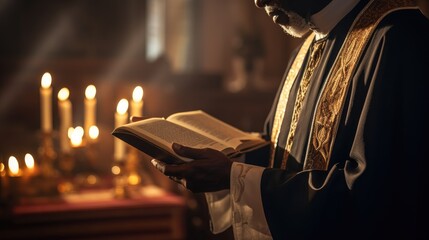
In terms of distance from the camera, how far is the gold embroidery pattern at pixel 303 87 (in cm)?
258

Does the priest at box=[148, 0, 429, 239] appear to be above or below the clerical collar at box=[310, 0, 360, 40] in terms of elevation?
below

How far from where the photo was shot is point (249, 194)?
2275 millimetres

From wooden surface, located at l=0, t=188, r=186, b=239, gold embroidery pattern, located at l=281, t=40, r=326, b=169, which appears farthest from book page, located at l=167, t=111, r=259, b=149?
wooden surface, located at l=0, t=188, r=186, b=239

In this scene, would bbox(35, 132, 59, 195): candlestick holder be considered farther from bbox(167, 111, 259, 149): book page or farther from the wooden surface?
bbox(167, 111, 259, 149): book page

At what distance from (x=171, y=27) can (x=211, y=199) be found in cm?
733

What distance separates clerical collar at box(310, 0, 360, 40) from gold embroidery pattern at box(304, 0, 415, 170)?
3.2 inches

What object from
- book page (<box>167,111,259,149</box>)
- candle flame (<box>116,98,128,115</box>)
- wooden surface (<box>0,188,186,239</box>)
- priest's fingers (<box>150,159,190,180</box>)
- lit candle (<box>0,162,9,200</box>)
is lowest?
wooden surface (<box>0,188,186,239</box>)

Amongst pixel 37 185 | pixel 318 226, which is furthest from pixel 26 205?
pixel 318 226

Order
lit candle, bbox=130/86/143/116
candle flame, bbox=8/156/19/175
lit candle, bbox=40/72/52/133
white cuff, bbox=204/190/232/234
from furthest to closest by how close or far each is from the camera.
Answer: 1. lit candle, bbox=40/72/52/133
2. candle flame, bbox=8/156/19/175
3. lit candle, bbox=130/86/143/116
4. white cuff, bbox=204/190/232/234

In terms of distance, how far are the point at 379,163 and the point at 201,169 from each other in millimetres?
559

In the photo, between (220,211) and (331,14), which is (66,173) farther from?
(331,14)

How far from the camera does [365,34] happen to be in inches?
90.5

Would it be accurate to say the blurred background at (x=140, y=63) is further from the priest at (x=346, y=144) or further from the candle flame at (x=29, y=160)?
the priest at (x=346, y=144)

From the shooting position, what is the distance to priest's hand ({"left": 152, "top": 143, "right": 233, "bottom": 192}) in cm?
223
